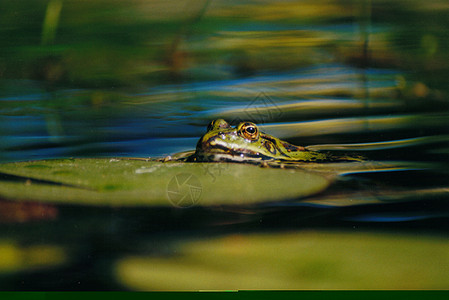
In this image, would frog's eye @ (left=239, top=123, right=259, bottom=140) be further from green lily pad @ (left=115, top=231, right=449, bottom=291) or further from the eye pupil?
green lily pad @ (left=115, top=231, right=449, bottom=291)

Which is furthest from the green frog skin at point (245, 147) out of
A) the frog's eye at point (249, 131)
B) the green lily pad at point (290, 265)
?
the green lily pad at point (290, 265)

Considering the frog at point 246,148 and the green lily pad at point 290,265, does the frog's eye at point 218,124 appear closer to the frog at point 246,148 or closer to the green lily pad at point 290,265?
the frog at point 246,148

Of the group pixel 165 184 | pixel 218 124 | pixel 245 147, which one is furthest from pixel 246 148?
pixel 165 184

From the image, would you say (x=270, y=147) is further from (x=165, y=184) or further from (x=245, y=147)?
(x=165, y=184)

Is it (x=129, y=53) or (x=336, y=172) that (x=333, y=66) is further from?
(x=129, y=53)

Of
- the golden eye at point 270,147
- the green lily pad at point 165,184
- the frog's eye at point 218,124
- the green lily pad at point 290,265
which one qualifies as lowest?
the green lily pad at point 290,265

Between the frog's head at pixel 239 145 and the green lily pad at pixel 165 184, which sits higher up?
the frog's head at pixel 239 145

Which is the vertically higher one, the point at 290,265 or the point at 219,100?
the point at 219,100
